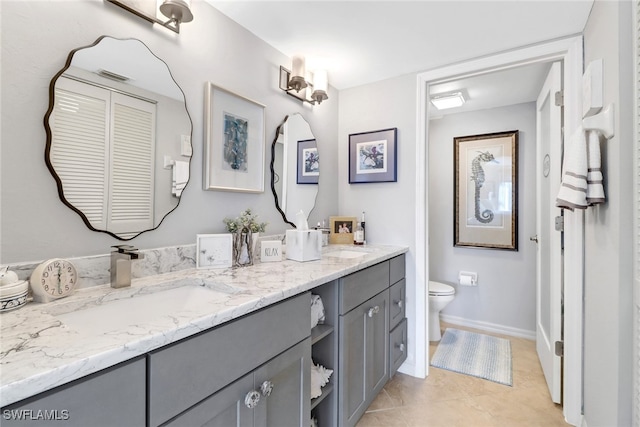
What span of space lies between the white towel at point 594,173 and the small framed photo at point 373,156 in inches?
43.9

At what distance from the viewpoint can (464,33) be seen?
1729mm

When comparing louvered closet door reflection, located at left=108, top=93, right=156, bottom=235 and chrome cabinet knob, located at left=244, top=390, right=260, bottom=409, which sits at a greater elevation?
louvered closet door reflection, located at left=108, top=93, right=156, bottom=235

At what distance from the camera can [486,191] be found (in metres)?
2.98

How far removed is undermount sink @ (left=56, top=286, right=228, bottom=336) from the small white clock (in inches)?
3.3

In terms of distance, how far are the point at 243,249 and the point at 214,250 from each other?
15cm

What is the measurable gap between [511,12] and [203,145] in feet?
5.67

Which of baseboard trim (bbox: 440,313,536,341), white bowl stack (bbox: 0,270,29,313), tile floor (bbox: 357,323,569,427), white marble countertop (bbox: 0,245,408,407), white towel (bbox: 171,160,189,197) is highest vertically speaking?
white towel (bbox: 171,160,189,197)

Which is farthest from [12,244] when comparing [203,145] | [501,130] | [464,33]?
[501,130]

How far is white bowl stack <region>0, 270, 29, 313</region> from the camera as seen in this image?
2.63ft

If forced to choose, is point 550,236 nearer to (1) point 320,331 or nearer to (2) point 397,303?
(2) point 397,303

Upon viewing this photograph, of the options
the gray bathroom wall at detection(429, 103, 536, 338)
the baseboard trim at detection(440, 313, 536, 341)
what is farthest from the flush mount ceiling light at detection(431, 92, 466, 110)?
the baseboard trim at detection(440, 313, 536, 341)

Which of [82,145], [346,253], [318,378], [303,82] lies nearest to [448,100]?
[303,82]

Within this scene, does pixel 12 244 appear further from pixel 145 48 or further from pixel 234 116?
pixel 234 116

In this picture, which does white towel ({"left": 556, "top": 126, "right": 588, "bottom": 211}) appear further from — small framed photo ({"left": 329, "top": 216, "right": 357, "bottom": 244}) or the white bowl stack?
the white bowl stack
